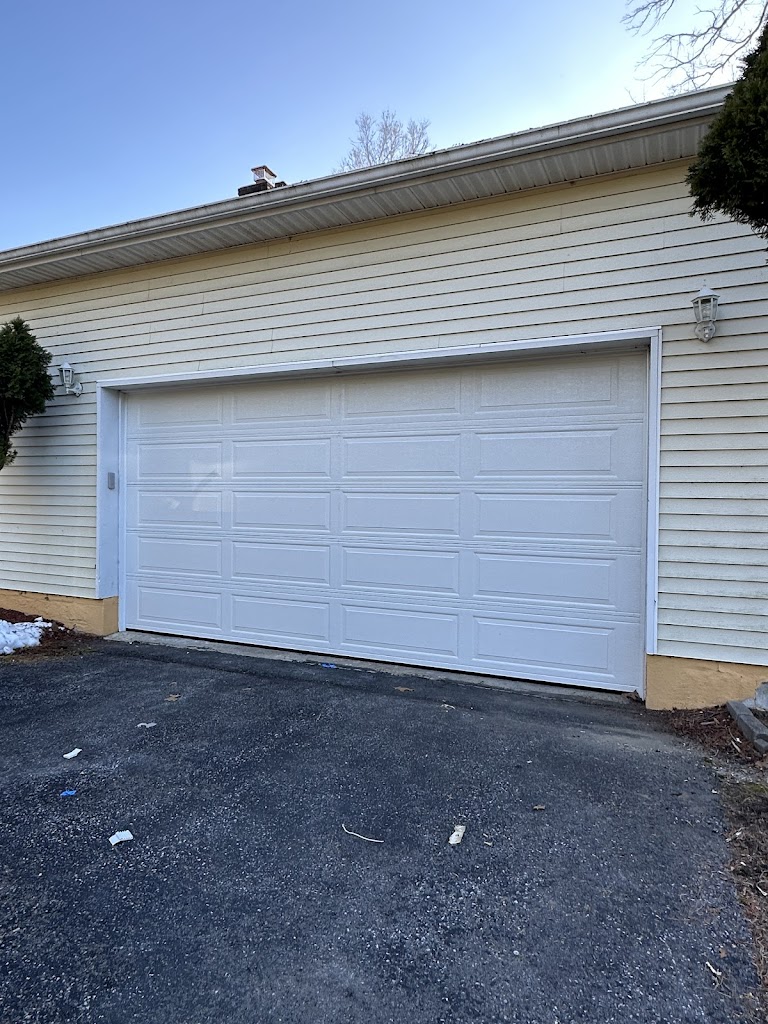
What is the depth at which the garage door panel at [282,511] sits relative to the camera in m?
4.70

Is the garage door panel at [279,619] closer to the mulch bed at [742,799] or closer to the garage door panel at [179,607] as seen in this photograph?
the garage door panel at [179,607]

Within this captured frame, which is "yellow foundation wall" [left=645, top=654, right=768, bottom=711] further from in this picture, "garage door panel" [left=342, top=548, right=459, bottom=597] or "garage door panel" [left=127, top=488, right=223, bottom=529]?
"garage door panel" [left=127, top=488, right=223, bottom=529]

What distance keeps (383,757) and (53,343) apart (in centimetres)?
515

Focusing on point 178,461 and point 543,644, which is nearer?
point 543,644

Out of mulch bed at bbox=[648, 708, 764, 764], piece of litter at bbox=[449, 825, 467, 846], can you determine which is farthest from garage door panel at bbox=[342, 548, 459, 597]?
piece of litter at bbox=[449, 825, 467, 846]

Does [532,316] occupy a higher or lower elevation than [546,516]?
higher

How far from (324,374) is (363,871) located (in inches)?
141

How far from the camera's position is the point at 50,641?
17.1 ft

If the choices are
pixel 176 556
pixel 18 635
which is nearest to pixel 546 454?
pixel 176 556

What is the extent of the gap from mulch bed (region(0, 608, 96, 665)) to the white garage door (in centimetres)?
50

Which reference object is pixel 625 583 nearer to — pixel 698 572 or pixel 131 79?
pixel 698 572

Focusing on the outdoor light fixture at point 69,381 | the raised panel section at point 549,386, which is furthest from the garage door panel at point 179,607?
the raised panel section at point 549,386

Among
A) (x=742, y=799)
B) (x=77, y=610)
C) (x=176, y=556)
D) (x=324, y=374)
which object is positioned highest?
(x=324, y=374)

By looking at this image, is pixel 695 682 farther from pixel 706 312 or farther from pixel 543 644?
pixel 706 312
